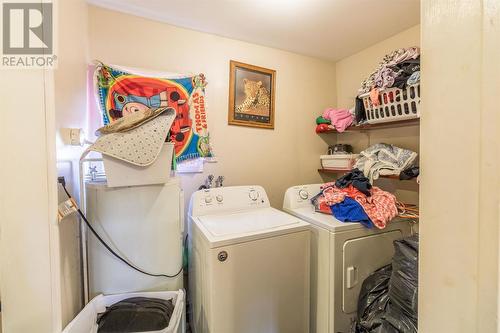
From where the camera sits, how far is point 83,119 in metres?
1.45

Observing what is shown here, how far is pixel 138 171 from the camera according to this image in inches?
45.3

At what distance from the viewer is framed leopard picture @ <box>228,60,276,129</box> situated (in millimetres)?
1999

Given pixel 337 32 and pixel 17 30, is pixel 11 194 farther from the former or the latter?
pixel 337 32

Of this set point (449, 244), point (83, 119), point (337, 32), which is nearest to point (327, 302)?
point (449, 244)

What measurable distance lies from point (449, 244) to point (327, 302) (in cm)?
119

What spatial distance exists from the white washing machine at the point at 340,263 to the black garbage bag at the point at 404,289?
0.21 m

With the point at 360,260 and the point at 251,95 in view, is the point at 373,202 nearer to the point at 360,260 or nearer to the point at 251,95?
the point at 360,260

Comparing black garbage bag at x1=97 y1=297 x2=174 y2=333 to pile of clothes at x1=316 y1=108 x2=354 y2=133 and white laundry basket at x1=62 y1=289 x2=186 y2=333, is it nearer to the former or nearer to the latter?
white laundry basket at x1=62 y1=289 x2=186 y2=333

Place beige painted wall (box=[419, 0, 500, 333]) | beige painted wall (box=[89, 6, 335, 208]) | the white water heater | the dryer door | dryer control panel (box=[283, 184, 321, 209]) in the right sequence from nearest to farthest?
beige painted wall (box=[419, 0, 500, 333]) < the white water heater < the dryer door < beige painted wall (box=[89, 6, 335, 208]) < dryer control panel (box=[283, 184, 321, 209])

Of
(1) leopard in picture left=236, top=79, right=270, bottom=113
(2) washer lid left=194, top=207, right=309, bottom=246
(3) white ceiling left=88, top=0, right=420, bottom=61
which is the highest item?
(3) white ceiling left=88, top=0, right=420, bottom=61

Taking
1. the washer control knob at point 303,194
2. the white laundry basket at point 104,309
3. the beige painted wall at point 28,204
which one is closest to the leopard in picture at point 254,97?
the washer control knob at point 303,194

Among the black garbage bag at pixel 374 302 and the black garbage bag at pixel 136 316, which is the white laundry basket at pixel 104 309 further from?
the black garbage bag at pixel 374 302

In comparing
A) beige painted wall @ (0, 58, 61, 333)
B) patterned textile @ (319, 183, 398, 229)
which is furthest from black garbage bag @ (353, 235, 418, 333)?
beige painted wall @ (0, 58, 61, 333)

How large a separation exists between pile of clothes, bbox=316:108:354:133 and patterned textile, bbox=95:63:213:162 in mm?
1247
